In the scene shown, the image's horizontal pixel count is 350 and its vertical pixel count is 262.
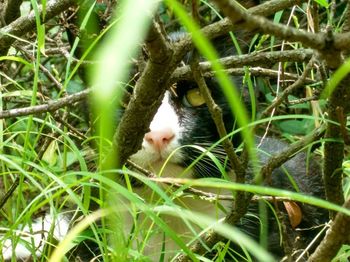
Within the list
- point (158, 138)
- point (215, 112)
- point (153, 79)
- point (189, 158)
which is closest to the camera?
point (153, 79)

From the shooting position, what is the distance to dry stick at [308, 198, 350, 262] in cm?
120

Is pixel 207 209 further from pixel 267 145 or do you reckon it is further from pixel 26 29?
pixel 26 29

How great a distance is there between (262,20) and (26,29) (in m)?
1.25

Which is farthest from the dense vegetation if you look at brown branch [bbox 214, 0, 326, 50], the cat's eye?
the cat's eye

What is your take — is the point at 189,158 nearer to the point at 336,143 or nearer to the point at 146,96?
the point at 336,143

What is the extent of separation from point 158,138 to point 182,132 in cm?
18

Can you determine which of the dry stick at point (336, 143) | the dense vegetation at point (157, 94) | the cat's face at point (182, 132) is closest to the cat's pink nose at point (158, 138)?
the cat's face at point (182, 132)

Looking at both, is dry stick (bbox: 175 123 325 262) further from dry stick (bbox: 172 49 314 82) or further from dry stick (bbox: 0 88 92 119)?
dry stick (bbox: 0 88 92 119)

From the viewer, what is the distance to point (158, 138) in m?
2.23

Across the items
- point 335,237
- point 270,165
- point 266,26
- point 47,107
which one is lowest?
point 335,237

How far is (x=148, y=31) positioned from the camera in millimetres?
1033

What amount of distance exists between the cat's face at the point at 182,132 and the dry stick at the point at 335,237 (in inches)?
40.3

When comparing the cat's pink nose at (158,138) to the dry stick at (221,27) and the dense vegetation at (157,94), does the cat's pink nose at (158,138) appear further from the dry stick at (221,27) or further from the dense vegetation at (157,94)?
the dry stick at (221,27)

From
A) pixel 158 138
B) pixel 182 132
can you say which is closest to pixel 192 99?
pixel 182 132
